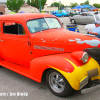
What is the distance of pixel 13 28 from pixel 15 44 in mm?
601

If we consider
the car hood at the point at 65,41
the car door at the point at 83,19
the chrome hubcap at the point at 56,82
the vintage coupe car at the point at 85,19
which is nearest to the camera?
the chrome hubcap at the point at 56,82

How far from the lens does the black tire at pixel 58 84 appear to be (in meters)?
2.99

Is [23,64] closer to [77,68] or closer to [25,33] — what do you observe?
[25,33]

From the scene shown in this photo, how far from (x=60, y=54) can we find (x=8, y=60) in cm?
213

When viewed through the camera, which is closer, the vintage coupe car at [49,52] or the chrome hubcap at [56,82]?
the vintage coupe car at [49,52]

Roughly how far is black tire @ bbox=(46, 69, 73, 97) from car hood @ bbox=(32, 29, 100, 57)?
0.61 m

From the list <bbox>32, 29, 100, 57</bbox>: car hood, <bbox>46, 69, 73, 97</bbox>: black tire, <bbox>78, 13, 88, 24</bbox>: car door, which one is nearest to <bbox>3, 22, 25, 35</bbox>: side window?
<bbox>32, 29, 100, 57</bbox>: car hood

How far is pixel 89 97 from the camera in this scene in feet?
10.4

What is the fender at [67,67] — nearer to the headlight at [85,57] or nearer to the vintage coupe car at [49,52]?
the vintage coupe car at [49,52]

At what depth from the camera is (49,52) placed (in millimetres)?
3594

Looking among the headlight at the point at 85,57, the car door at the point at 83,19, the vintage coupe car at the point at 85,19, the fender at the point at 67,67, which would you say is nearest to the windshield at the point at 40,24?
the fender at the point at 67,67

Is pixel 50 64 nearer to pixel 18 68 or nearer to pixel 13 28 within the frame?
pixel 18 68

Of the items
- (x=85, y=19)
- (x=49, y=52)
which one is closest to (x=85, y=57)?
(x=49, y=52)

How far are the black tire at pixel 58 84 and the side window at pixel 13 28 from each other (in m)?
1.55
